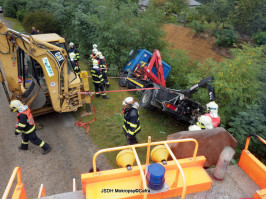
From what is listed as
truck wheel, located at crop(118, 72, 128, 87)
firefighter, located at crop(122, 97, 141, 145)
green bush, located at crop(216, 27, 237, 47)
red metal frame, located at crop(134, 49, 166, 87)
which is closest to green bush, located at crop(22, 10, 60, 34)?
truck wheel, located at crop(118, 72, 128, 87)

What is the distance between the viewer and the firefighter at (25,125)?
5.00 meters

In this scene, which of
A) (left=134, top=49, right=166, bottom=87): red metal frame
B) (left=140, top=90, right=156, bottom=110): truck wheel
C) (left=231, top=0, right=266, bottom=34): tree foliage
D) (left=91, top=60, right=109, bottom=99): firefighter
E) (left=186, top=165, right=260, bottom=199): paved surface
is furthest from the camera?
(left=231, top=0, right=266, bottom=34): tree foliage

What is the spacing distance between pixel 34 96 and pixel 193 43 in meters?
23.2

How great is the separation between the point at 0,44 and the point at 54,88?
1819 millimetres

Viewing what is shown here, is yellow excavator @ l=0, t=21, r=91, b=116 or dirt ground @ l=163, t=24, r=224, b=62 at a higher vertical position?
yellow excavator @ l=0, t=21, r=91, b=116

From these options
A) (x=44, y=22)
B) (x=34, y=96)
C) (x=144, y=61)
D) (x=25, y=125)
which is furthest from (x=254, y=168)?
(x=44, y=22)

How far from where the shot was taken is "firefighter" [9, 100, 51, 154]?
5.00 metres

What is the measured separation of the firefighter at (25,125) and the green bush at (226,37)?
2234 cm

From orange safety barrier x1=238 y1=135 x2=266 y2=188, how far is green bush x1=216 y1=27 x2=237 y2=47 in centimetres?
2172

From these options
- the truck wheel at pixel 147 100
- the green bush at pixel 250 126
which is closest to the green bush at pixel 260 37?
the green bush at pixel 250 126

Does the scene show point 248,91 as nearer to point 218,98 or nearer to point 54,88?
point 218,98

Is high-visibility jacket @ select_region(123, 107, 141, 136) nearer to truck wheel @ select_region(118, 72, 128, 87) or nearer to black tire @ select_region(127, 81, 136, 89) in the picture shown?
black tire @ select_region(127, 81, 136, 89)

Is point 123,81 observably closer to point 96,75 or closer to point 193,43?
point 96,75

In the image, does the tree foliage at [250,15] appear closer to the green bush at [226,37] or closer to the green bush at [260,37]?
the green bush at [260,37]
